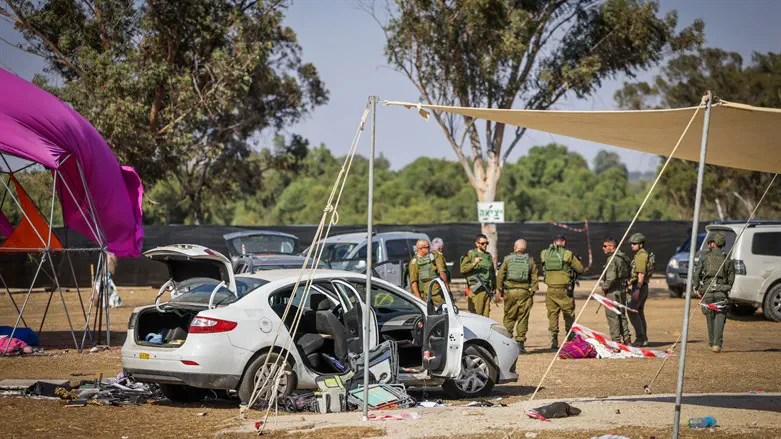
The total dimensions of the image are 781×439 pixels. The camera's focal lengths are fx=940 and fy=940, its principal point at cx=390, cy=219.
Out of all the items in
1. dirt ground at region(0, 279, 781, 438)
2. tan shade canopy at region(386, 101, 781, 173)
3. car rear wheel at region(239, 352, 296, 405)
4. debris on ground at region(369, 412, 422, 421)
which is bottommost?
dirt ground at region(0, 279, 781, 438)

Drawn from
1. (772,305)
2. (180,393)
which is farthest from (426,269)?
(772,305)

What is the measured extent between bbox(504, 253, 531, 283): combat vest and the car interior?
4.75 meters

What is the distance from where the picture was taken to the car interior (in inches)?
394

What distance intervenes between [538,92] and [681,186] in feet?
100

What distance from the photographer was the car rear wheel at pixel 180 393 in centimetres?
1041

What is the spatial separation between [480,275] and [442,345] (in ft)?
16.7

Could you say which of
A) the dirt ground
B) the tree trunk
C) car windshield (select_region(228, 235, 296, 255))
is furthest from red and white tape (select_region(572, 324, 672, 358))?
the tree trunk

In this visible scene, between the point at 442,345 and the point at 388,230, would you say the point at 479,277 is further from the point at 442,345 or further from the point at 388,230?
the point at 388,230

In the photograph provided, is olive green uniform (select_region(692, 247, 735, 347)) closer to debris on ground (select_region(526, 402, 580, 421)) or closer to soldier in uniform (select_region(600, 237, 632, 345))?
soldier in uniform (select_region(600, 237, 632, 345))

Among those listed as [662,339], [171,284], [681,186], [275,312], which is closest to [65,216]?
[171,284]

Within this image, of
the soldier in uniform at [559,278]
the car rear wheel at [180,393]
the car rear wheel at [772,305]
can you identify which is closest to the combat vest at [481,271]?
the soldier in uniform at [559,278]

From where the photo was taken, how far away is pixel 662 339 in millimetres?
17656

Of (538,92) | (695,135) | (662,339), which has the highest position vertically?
(538,92)

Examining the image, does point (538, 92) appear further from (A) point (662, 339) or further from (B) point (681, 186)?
(B) point (681, 186)
